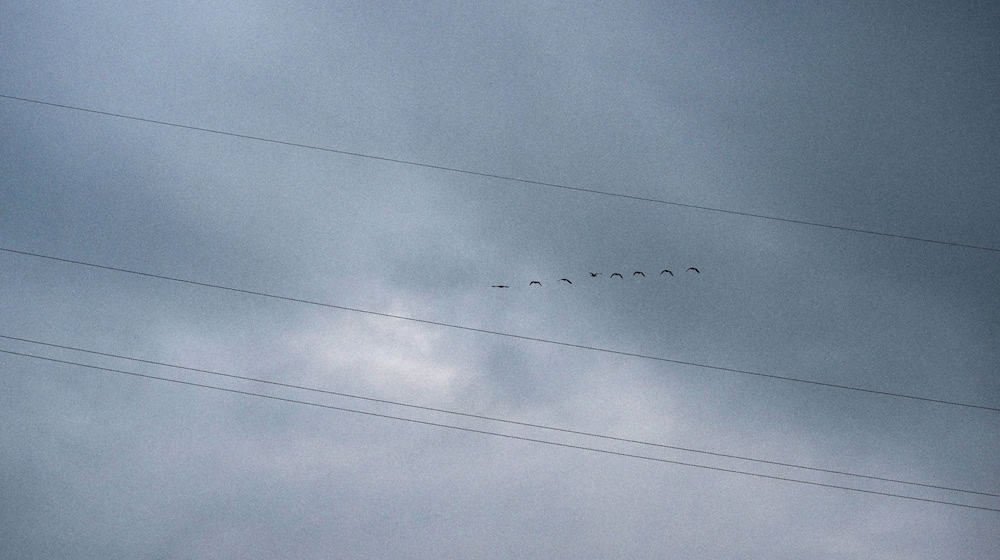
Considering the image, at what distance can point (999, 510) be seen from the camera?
114 meters

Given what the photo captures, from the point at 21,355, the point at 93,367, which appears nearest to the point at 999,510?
the point at 93,367

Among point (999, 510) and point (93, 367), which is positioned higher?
point (999, 510)

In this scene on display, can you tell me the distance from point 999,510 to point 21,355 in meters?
138

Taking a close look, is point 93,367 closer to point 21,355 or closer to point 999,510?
point 21,355

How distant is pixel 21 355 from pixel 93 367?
24.9 feet

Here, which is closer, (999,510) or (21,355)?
(21,355)

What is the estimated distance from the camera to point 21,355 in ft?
283

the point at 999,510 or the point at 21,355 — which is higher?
the point at 999,510

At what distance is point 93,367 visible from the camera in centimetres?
8944

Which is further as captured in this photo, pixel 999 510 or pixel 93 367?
pixel 999 510
